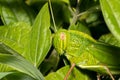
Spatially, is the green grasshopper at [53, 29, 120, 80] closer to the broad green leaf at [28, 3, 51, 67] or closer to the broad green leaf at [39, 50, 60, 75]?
the broad green leaf at [28, 3, 51, 67]

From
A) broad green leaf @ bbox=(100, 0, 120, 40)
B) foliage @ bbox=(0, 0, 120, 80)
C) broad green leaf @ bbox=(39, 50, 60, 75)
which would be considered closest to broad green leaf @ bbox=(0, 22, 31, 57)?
foliage @ bbox=(0, 0, 120, 80)

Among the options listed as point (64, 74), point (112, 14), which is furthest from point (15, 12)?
point (112, 14)

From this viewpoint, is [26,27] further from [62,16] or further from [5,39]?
[62,16]

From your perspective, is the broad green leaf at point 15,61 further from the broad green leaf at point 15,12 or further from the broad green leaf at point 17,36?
the broad green leaf at point 15,12

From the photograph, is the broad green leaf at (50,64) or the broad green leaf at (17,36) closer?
the broad green leaf at (17,36)

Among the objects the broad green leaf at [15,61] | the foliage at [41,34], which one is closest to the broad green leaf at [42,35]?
the foliage at [41,34]

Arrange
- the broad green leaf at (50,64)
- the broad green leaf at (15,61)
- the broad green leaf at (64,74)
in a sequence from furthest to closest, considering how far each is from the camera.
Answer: the broad green leaf at (50,64), the broad green leaf at (64,74), the broad green leaf at (15,61)
